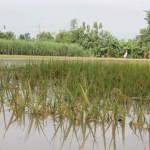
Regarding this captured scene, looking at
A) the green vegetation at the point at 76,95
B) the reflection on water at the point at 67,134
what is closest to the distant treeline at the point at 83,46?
the green vegetation at the point at 76,95

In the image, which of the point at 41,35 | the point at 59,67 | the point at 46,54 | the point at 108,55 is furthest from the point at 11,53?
the point at 41,35

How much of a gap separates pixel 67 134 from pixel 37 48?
15.6 meters

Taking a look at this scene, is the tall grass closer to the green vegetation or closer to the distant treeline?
the distant treeline

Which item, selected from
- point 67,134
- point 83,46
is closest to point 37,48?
point 83,46

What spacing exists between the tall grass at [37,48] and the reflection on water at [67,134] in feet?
47.0

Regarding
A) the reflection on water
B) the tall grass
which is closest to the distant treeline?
the tall grass

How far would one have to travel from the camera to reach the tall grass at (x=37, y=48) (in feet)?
56.4

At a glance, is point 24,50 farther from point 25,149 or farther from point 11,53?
point 25,149

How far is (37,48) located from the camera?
17969 millimetres

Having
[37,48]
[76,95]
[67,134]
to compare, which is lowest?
[67,134]

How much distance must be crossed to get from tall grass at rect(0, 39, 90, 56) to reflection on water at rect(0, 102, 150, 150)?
14332mm

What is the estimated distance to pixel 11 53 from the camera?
1766 cm

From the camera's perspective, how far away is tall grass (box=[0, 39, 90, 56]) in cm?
1719

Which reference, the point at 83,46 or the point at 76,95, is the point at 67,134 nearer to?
the point at 76,95
